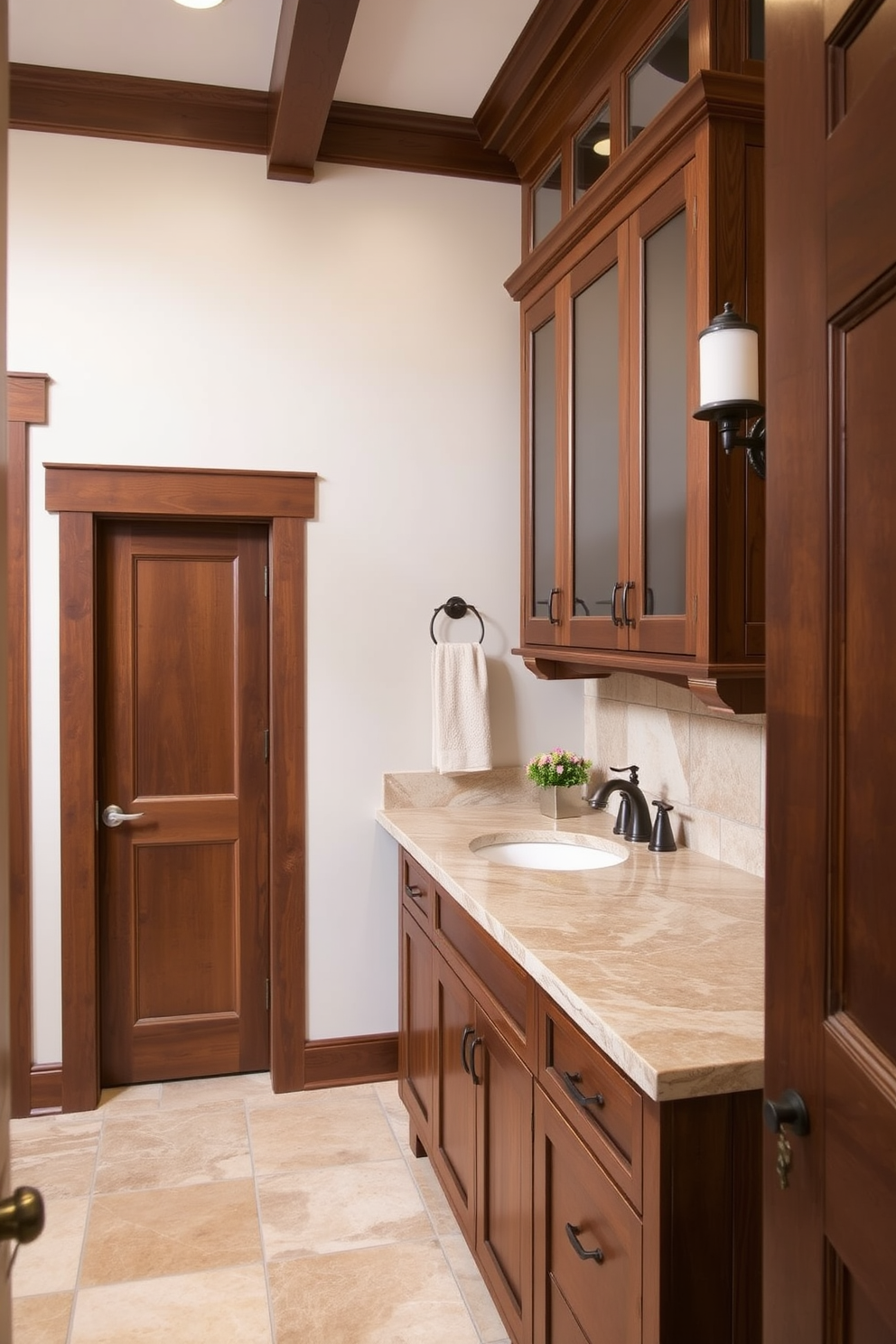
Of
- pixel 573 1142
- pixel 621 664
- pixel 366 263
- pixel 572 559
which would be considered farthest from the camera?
pixel 366 263

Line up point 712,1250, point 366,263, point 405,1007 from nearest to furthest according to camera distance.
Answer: point 712,1250 → point 405,1007 → point 366,263

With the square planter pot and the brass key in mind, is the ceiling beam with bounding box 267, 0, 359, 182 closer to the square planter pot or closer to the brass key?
the square planter pot

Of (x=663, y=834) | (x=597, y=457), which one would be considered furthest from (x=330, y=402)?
(x=663, y=834)

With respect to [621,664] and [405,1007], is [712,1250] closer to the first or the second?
[621,664]

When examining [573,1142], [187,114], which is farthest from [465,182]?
[573,1142]

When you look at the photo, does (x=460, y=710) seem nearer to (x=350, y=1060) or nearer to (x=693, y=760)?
(x=693, y=760)

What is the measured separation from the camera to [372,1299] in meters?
2.22

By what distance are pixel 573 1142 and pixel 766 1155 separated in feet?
2.24

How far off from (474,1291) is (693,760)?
135cm

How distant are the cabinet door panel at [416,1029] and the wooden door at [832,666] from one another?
1.70 meters

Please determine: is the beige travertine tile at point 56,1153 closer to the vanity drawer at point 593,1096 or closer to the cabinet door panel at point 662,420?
the vanity drawer at point 593,1096

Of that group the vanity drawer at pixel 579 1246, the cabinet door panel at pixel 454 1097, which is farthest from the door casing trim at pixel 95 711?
the vanity drawer at pixel 579 1246

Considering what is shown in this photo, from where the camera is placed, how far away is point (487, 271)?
336 centimetres

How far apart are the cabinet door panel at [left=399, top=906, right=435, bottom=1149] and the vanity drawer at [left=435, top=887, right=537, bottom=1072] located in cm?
20
